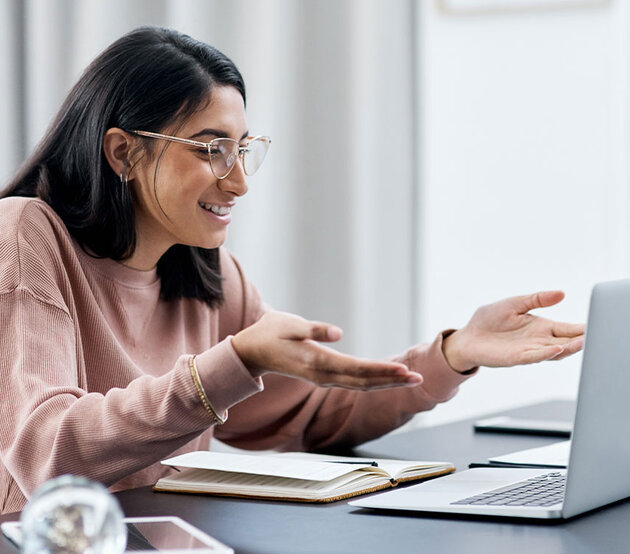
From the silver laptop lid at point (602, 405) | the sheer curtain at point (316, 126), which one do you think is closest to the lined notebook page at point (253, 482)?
the silver laptop lid at point (602, 405)

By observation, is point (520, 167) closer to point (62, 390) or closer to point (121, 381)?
point (121, 381)

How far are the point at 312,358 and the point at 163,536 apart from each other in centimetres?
22

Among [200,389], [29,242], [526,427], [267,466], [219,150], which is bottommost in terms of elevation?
[526,427]

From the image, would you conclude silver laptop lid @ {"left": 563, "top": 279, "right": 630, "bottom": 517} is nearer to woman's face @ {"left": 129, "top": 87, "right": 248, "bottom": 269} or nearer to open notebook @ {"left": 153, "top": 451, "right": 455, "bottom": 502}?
open notebook @ {"left": 153, "top": 451, "right": 455, "bottom": 502}

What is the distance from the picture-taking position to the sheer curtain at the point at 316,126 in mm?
2711

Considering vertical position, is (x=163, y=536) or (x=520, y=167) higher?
(x=520, y=167)

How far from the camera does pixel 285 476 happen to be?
1.06 metres

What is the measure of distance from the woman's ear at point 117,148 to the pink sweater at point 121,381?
0.39 ft

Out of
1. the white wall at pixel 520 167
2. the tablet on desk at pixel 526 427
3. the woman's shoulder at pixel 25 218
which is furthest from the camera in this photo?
the white wall at pixel 520 167

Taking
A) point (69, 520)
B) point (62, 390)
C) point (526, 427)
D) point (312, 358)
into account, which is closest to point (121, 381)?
point (62, 390)

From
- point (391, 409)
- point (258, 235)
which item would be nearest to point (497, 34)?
point (258, 235)

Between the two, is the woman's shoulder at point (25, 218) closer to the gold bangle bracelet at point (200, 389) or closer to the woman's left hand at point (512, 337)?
the gold bangle bracelet at point (200, 389)

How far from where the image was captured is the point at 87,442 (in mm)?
1098

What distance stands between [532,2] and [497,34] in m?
0.13
